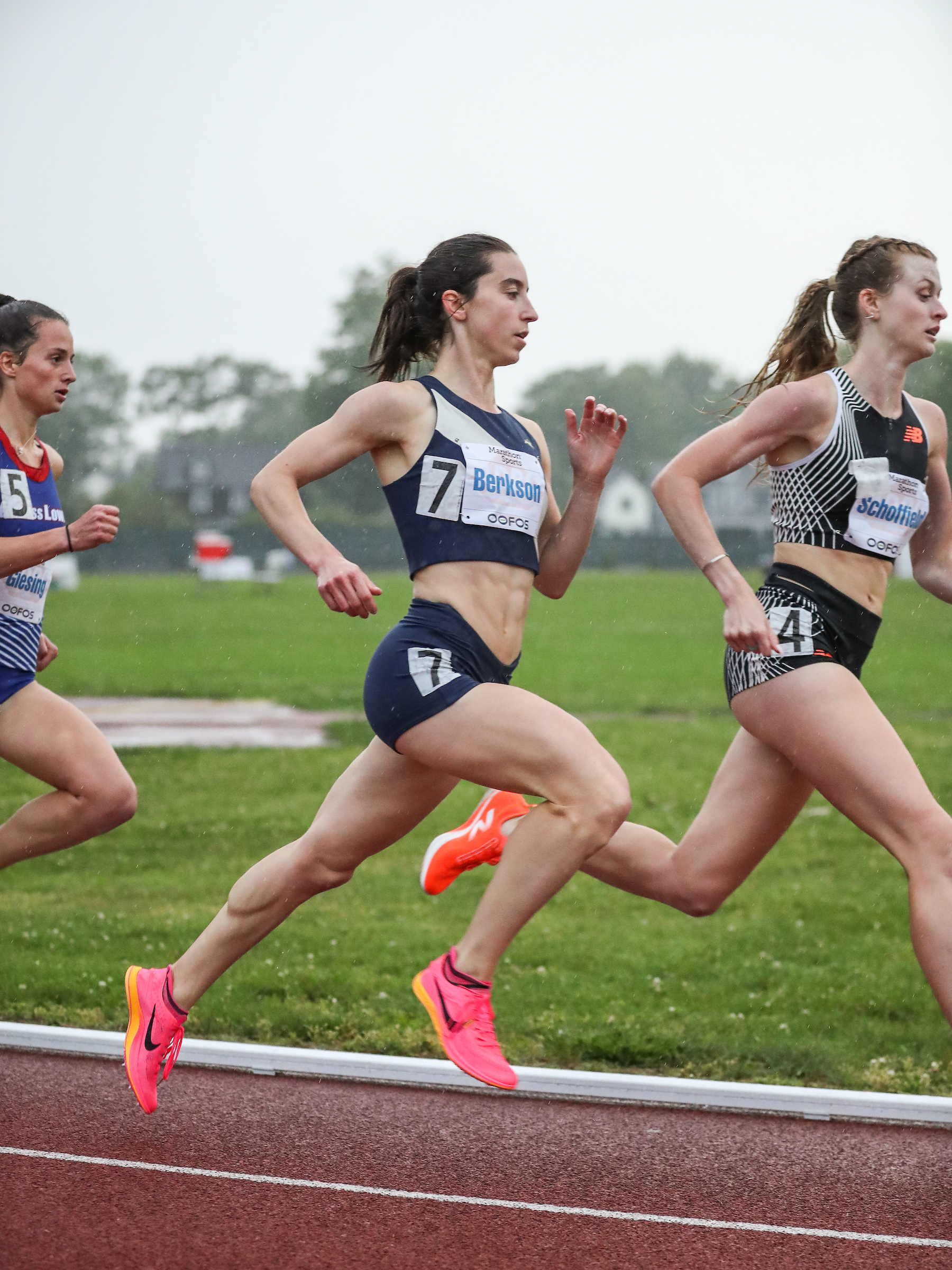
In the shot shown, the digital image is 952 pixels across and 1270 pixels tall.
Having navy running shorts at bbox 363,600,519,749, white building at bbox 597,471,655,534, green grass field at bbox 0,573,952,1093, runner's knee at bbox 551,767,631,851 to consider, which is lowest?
white building at bbox 597,471,655,534

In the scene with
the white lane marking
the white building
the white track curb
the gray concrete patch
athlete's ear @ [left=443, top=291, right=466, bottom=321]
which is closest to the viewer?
the white lane marking

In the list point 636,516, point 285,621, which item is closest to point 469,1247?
point 285,621

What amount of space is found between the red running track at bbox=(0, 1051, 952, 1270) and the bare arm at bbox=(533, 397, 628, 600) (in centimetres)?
166

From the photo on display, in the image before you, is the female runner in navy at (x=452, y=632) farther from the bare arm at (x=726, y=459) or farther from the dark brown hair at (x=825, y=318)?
the dark brown hair at (x=825, y=318)

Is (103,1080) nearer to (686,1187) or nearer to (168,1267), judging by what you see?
(168,1267)

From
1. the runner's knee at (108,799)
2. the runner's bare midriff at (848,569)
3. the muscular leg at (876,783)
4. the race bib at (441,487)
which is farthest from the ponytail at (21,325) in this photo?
the muscular leg at (876,783)

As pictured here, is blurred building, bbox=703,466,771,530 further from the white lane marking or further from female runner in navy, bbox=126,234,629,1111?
the white lane marking

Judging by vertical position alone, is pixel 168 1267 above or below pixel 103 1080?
above

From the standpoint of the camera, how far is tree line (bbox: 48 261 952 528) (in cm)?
2087

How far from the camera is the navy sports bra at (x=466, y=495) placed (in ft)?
12.1

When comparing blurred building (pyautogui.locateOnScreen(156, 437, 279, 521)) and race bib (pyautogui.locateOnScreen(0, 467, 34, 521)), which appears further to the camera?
blurred building (pyautogui.locateOnScreen(156, 437, 279, 521))

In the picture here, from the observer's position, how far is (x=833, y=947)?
7.30 m

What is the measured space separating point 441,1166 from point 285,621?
21.9m

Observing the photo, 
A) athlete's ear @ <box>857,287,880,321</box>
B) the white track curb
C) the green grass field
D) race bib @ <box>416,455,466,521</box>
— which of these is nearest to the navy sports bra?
race bib @ <box>416,455,466,521</box>
